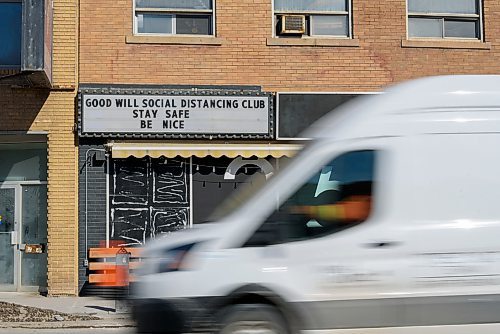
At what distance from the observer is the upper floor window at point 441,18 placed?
16203 millimetres

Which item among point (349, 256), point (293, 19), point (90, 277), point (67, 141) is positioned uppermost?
point (293, 19)

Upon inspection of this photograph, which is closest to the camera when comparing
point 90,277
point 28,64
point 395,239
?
point 395,239

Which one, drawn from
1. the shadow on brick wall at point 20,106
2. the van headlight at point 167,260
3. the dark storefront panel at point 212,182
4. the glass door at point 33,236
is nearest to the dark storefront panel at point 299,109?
the dark storefront panel at point 212,182

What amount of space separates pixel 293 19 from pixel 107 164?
4793 mm

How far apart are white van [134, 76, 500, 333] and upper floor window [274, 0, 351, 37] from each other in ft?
31.1

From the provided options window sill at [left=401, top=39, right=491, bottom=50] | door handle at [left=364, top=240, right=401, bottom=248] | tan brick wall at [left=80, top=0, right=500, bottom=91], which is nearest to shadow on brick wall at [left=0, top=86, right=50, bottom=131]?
tan brick wall at [left=80, top=0, right=500, bottom=91]

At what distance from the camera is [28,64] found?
1320 centimetres

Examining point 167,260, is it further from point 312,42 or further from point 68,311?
point 312,42

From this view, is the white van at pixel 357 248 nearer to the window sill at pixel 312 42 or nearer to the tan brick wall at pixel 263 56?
the tan brick wall at pixel 263 56

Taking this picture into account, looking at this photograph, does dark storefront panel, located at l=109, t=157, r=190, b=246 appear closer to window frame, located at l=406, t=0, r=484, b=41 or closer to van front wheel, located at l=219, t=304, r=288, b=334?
window frame, located at l=406, t=0, r=484, b=41

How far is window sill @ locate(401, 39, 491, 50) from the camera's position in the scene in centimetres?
1595

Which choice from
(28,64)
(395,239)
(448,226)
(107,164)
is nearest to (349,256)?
(395,239)

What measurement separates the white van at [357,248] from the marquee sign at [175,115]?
28.7 ft

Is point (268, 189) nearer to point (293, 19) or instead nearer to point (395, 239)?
point (395, 239)
